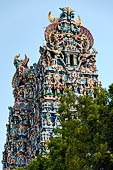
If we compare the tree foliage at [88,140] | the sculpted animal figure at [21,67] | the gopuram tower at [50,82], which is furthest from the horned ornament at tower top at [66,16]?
the tree foliage at [88,140]

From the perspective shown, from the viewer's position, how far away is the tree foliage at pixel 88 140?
14.9 meters

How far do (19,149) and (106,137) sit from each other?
1949 cm

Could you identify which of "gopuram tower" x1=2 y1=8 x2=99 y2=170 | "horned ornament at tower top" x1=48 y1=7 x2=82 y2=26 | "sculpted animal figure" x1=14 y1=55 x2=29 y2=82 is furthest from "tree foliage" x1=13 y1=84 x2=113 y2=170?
"sculpted animal figure" x1=14 y1=55 x2=29 y2=82

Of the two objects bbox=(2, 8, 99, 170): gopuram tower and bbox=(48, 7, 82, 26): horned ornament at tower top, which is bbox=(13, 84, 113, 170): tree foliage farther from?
bbox=(48, 7, 82, 26): horned ornament at tower top

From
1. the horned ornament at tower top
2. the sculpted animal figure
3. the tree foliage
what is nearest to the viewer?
the tree foliage

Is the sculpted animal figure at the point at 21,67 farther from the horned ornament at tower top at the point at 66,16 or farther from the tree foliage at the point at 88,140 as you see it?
the tree foliage at the point at 88,140

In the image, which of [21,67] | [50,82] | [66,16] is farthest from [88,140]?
[21,67]

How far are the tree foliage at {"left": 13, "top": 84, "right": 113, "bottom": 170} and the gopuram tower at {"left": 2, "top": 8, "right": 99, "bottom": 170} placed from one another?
13487 mm

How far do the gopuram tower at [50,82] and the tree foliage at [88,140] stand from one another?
13.5 m

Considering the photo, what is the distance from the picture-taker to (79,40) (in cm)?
3394

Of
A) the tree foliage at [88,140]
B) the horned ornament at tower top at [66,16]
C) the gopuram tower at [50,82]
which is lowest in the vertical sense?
the tree foliage at [88,140]

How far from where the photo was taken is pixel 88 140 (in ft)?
51.0

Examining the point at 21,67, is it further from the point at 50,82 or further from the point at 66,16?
the point at 50,82

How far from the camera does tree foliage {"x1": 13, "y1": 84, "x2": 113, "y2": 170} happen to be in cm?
1489
